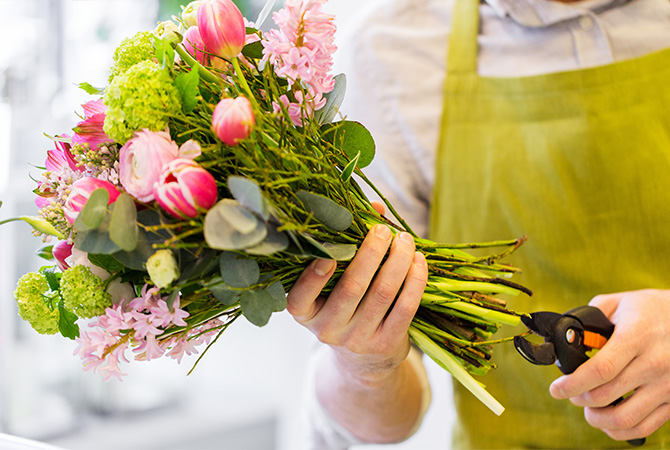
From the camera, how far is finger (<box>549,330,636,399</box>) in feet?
2.01

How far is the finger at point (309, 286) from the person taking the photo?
1.62 ft

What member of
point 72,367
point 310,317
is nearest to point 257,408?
point 72,367

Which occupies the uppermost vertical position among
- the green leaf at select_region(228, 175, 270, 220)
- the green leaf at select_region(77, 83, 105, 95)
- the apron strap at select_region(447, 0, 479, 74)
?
the green leaf at select_region(77, 83, 105, 95)

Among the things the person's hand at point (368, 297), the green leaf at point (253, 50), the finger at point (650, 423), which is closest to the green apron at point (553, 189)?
the finger at point (650, 423)

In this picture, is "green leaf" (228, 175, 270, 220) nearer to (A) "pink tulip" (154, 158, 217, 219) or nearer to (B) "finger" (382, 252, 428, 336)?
(A) "pink tulip" (154, 158, 217, 219)

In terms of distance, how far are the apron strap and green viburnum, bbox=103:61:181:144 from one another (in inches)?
24.0

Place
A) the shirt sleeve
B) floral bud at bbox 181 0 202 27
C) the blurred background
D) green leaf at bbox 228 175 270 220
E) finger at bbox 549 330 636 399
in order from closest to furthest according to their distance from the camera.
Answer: green leaf at bbox 228 175 270 220 → floral bud at bbox 181 0 202 27 → finger at bbox 549 330 636 399 → the shirt sleeve → the blurred background

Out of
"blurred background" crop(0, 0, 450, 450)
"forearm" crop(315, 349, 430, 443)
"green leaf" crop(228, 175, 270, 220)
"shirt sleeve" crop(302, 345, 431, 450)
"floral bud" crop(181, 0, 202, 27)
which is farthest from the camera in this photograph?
"blurred background" crop(0, 0, 450, 450)

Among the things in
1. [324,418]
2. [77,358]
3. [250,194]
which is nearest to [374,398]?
[324,418]

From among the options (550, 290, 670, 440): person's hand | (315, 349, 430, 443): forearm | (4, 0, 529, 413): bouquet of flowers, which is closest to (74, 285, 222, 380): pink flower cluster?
(4, 0, 529, 413): bouquet of flowers

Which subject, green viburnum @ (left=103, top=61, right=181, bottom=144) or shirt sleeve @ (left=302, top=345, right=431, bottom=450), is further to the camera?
shirt sleeve @ (left=302, top=345, right=431, bottom=450)

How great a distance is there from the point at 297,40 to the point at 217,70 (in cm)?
7

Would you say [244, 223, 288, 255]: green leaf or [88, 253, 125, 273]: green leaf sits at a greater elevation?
[244, 223, 288, 255]: green leaf

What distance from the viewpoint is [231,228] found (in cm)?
38
